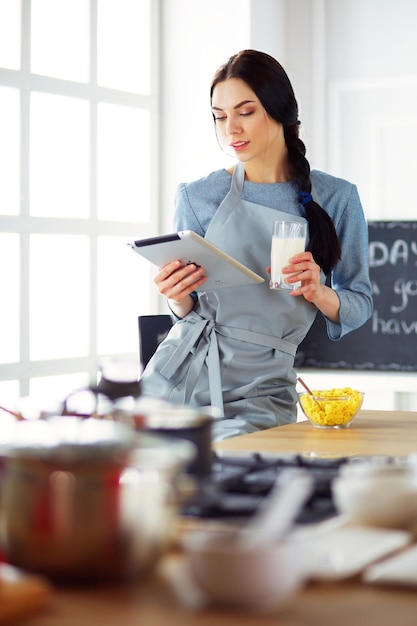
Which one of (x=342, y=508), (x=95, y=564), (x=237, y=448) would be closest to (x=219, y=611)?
(x=95, y=564)

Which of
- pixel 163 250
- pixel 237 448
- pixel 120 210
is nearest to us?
pixel 237 448

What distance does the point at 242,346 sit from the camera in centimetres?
264

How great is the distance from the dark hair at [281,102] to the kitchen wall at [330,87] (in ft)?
5.24

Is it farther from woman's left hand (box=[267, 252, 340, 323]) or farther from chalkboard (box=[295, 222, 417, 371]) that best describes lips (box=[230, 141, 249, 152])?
chalkboard (box=[295, 222, 417, 371])

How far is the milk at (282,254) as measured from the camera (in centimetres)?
251

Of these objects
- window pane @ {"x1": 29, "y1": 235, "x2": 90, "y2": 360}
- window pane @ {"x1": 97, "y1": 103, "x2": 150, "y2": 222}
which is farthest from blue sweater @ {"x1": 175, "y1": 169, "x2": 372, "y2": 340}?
window pane @ {"x1": 97, "y1": 103, "x2": 150, "y2": 222}

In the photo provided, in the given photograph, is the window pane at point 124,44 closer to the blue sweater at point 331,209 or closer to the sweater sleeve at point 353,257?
the blue sweater at point 331,209

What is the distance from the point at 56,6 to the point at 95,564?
339 centimetres

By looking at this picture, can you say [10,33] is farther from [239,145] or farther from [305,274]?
[305,274]

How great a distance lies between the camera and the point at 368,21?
4.63 metres

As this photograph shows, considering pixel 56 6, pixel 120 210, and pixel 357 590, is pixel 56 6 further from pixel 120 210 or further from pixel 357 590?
pixel 357 590

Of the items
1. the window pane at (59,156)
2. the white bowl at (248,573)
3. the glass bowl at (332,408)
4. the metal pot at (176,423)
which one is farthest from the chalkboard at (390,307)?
the white bowl at (248,573)

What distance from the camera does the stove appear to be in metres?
1.20

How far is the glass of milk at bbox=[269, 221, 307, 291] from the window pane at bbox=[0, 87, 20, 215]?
1541 millimetres
